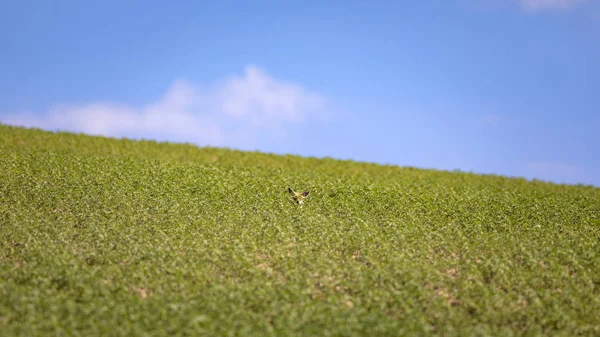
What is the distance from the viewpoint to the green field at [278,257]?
11.6 meters

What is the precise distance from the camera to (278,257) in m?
14.8

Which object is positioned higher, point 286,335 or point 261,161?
point 261,161

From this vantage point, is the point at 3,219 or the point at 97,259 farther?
the point at 3,219

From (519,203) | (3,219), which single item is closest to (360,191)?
(519,203)

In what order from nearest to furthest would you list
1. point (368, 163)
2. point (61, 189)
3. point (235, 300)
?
1. point (235, 300)
2. point (61, 189)
3. point (368, 163)

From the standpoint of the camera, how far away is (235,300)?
12.2m

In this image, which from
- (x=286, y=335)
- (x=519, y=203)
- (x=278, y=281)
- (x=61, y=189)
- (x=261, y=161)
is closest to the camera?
(x=286, y=335)

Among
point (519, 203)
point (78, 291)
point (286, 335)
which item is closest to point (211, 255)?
point (78, 291)

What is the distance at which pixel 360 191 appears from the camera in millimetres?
22797

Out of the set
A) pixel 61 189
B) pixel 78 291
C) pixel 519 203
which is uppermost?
pixel 519 203

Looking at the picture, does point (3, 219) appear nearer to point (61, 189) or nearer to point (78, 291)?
point (61, 189)

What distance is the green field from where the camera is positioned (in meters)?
11.6

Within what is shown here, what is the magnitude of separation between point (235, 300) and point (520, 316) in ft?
19.5

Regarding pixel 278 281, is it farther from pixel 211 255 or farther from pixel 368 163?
pixel 368 163
